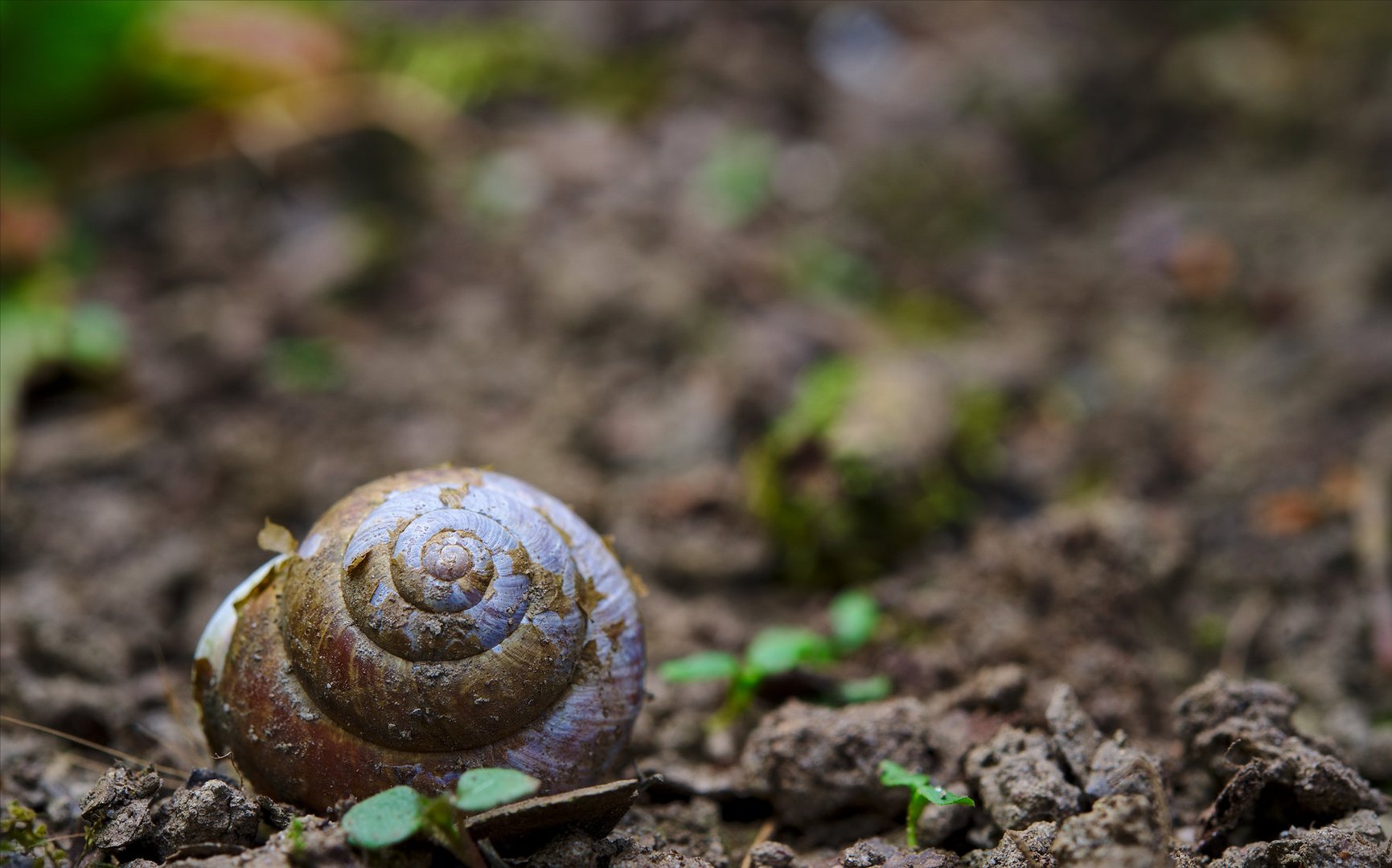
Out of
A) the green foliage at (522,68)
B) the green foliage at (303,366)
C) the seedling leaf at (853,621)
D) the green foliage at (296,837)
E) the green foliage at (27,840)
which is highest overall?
the green foliage at (522,68)

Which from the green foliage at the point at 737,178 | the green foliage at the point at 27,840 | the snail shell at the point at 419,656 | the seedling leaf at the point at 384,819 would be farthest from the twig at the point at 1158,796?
the green foliage at the point at 737,178

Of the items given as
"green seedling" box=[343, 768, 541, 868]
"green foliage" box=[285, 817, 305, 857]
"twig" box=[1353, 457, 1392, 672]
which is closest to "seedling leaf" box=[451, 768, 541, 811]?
"green seedling" box=[343, 768, 541, 868]

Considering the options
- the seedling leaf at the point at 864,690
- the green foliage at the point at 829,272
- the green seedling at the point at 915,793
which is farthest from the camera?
the green foliage at the point at 829,272

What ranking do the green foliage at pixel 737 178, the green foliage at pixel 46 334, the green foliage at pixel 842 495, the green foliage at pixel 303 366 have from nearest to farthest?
the green foliage at pixel 842 495
the green foliage at pixel 46 334
the green foliage at pixel 303 366
the green foliage at pixel 737 178

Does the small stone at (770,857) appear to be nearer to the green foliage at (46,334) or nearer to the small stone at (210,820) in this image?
the small stone at (210,820)

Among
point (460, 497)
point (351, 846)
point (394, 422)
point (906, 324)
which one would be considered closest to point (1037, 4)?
point (906, 324)

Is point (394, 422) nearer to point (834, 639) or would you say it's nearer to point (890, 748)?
point (834, 639)

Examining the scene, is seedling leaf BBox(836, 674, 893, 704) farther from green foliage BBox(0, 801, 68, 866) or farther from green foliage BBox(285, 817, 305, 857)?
green foliage BBox(0, 801, 68, 866)
